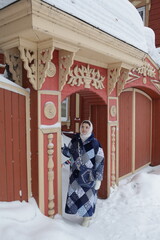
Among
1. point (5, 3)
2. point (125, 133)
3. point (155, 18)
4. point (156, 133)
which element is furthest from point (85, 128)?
point (155, 18)

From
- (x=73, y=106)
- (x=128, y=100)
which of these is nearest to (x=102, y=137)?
(x=128, y=100)

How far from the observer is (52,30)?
1938 mm

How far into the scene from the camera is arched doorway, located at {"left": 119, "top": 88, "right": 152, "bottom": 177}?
15.1 ft

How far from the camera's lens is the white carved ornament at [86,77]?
275cm

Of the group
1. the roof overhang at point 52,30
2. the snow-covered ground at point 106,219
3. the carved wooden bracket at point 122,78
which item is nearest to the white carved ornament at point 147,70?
the carved wooden bracket at point 122,78

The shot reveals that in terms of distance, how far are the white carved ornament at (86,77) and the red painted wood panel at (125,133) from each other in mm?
1402

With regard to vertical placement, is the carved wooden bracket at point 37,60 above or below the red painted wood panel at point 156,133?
above

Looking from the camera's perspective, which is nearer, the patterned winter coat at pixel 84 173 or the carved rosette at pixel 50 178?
the carved rosette at pixel 50 178

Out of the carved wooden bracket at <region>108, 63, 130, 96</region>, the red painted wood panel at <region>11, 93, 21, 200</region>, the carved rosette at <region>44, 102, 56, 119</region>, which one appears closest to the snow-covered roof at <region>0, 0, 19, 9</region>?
the red painted wood panel at <region>11, 93, 21, 200</region>

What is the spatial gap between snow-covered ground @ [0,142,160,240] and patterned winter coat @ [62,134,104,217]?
0.76ft

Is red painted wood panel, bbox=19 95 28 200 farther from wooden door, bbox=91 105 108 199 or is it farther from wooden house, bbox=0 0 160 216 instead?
wooden door, bbox=91 105 108 199

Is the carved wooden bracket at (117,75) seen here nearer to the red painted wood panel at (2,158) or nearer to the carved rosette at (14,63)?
the carved rosette at (14,63)

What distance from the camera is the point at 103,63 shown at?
3.22m

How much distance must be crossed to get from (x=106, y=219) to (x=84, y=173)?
0.81 m
